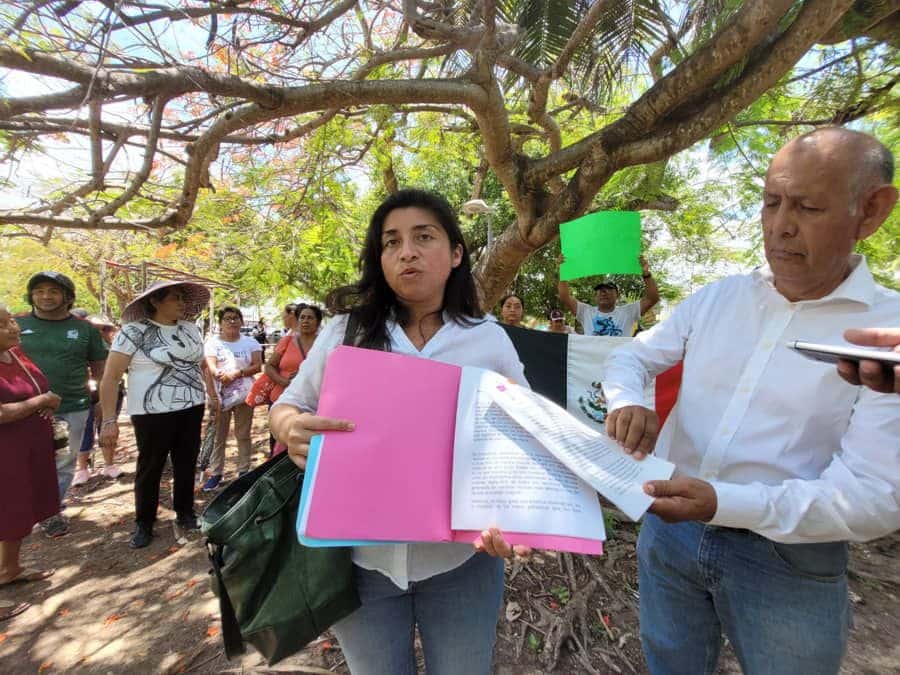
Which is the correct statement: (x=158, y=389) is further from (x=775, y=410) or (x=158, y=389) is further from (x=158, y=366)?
(x=775, y=410)

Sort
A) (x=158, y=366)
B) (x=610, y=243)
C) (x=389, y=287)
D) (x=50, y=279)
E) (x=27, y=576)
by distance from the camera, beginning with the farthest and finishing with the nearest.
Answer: (x=50, y=279) → (x=158, y=366) → (x=27, y=576) → (x=610, y=243) → (x=389, y=287)

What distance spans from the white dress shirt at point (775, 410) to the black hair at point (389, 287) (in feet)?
1.82

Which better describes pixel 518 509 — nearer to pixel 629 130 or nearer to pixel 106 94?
pixel 106 94

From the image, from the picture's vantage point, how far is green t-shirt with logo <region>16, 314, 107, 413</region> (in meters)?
3.46

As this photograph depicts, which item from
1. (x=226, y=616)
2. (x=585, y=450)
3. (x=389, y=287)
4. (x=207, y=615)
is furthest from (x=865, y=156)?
(x=207, y=615)

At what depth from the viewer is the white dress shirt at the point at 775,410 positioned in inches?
35.3

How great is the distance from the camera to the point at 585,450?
95 cm

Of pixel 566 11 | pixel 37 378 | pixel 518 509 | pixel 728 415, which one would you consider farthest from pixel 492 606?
pixel 566 11

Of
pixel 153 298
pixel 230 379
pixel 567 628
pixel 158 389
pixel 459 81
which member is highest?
pixel 459 81

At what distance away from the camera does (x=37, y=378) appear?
290 cm

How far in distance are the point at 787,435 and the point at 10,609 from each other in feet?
14.3

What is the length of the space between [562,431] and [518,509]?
21cm

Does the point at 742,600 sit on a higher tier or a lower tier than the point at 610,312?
lower

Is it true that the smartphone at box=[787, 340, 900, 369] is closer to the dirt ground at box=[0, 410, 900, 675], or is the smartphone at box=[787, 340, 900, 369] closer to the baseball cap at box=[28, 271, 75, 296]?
the dirt ground at box=[0, 410, 900, 675]
